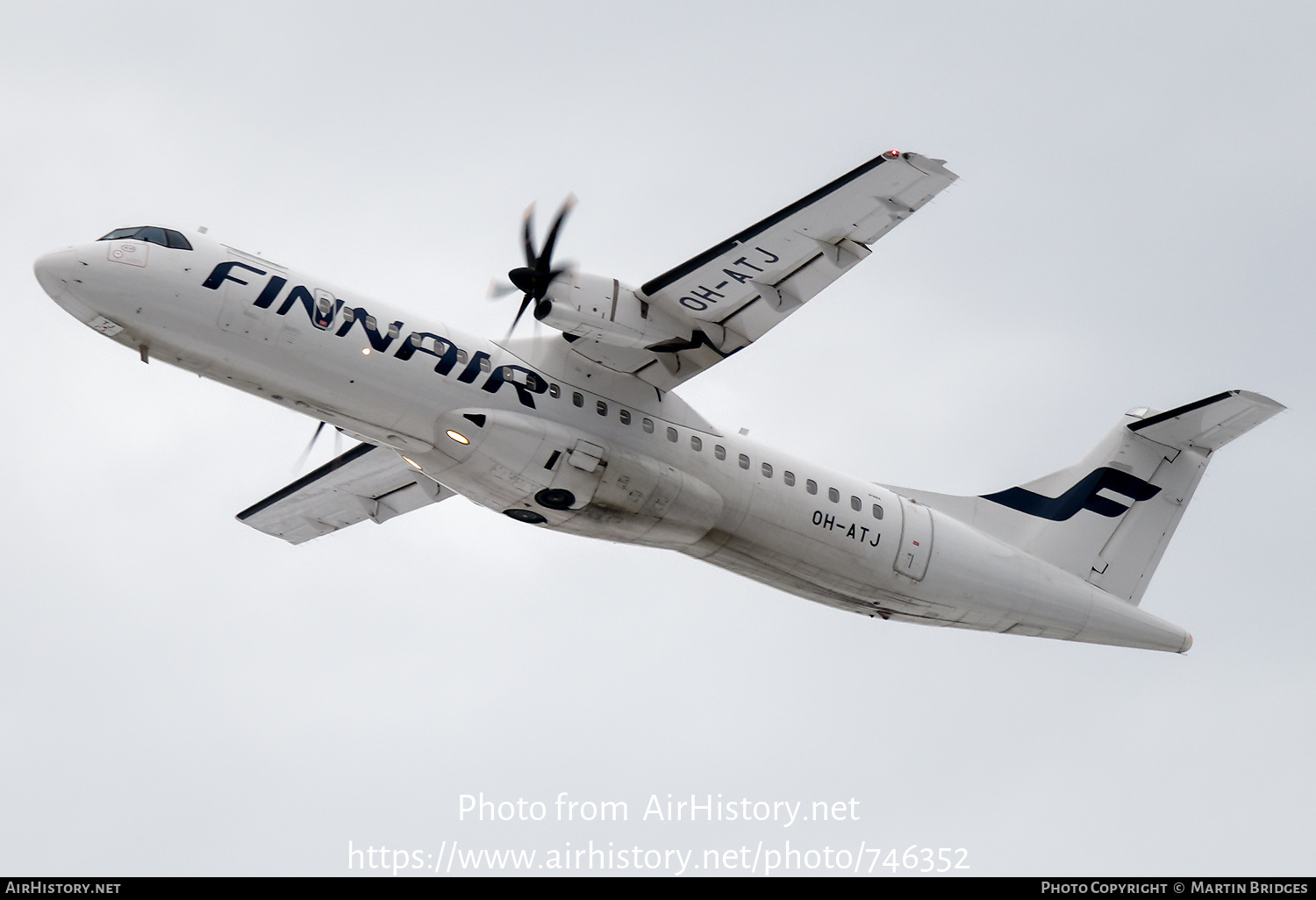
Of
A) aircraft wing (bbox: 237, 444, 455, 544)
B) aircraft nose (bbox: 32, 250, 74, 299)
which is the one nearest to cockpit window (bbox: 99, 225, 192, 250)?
aircraft nose (bbox: 32, 250, 74, 299)

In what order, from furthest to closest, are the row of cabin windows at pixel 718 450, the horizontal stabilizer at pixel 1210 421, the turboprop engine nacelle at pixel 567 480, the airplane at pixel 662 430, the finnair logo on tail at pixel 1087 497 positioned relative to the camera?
the finnair logo on tail at pixel 1087 497 < the horizontal stabilizer at pixel 1210 421 < the row of cabin windows at pixel 718 450 < the turboprop engine nacelle at pixel 567 480 < the airplane at pixel 662 430

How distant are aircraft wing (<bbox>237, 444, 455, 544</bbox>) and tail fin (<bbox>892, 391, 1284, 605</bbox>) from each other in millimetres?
8173

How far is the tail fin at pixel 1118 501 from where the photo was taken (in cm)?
2161

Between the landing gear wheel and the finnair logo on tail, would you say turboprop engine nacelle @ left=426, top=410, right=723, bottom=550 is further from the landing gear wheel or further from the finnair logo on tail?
the finnair logo on tail

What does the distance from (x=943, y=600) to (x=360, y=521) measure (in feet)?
33.3

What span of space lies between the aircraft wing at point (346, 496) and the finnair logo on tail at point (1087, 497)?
9.63 m

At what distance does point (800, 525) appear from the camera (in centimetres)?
1939

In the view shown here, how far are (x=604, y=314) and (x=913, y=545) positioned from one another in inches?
254

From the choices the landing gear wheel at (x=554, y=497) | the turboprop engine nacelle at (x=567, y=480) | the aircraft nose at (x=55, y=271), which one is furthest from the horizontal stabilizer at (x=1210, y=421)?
the aircraft nose at (x=55, y=271)

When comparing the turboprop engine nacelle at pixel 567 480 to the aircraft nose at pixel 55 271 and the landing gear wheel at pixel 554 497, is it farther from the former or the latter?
the aircraft nose at pixel 55 271

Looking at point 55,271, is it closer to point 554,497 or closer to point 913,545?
point 554,497

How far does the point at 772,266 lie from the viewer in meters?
17.3

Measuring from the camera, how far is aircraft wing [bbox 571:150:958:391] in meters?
16.2
